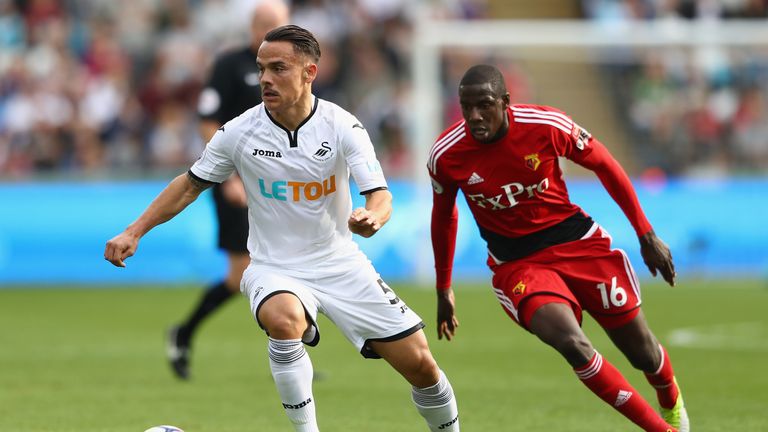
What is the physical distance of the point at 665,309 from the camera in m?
15.1

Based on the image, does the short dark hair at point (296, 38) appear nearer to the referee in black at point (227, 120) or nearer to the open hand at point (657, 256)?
the open hand at point (657, 256)

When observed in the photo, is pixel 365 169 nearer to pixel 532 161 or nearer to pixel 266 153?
pixel 266 153

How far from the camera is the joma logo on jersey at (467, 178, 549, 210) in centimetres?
702

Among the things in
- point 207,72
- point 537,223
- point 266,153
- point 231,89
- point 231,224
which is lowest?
point 207,72

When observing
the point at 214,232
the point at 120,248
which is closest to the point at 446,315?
the point at 120,248

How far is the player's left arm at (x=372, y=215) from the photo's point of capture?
5902mm

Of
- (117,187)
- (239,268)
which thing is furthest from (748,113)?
(239,268)

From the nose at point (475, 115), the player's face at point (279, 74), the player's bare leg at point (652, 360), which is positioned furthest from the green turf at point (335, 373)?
the player's face at point (279, 74)

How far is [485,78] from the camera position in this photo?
264 inches

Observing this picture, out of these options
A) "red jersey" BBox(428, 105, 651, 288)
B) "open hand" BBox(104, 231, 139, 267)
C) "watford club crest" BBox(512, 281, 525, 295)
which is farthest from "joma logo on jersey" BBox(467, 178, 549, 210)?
"open hand" BBox(104, 231, 139, 267)

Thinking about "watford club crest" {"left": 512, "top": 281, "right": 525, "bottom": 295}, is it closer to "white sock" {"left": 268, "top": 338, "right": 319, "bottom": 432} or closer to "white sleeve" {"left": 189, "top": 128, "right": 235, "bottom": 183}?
"white sock" {"left": 268, "top": 338, "right": 319, "bottom": 432}

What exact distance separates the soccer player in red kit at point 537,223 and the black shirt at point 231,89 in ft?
9.58

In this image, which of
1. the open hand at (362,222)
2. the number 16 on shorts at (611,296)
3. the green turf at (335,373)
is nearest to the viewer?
the open hand at (362,222)

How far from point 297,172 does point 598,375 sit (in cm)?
182
